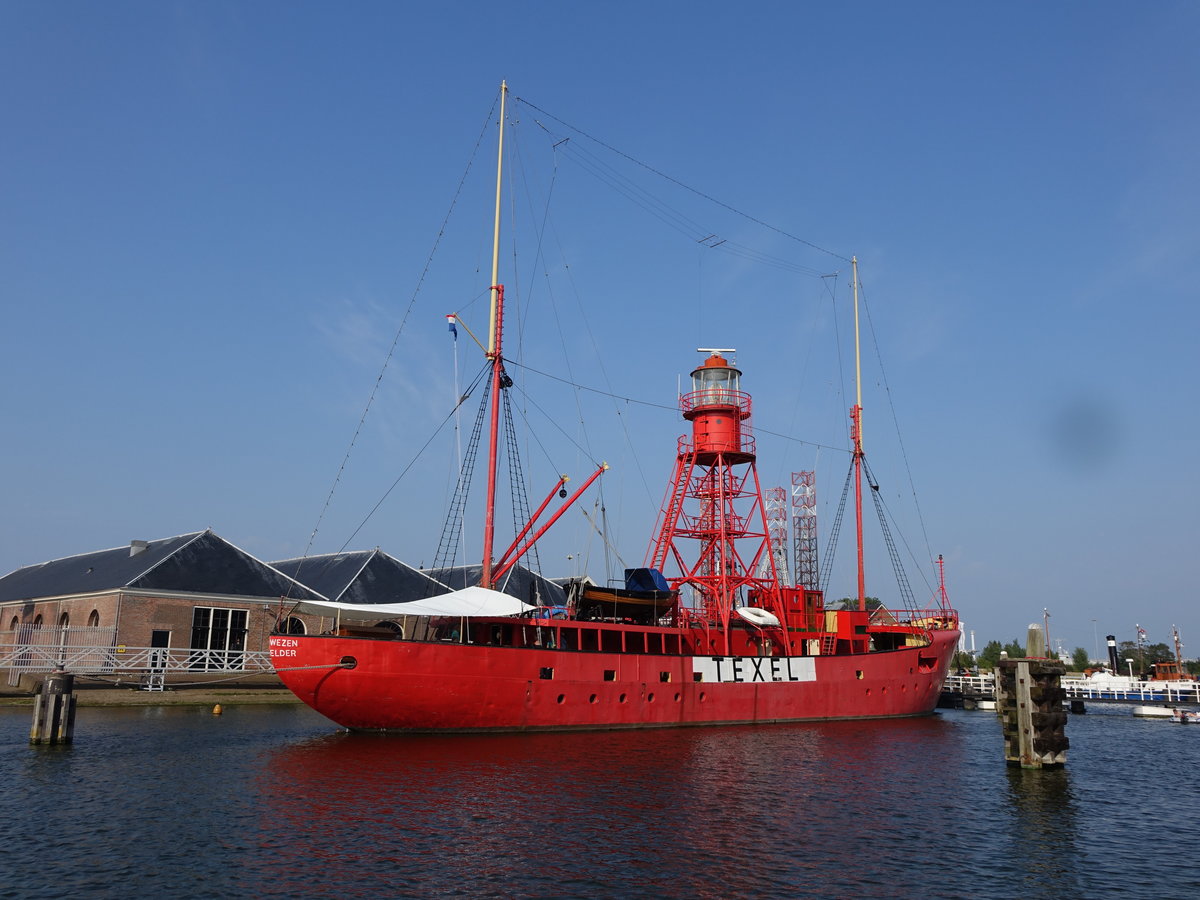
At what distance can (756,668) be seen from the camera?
1583 inches

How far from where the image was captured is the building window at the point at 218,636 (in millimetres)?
50031

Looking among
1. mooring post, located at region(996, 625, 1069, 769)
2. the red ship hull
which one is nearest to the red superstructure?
the red ship hull

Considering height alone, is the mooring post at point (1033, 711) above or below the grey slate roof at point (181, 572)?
below

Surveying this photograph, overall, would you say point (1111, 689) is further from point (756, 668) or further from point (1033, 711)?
point (1033, 711)

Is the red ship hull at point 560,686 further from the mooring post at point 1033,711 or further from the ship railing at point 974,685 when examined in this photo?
the ship railing at point 974,685

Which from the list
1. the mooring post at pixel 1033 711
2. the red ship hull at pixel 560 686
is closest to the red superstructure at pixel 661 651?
the red ship hull at pixel 560 686

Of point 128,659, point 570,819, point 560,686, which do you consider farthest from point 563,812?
point 128,659

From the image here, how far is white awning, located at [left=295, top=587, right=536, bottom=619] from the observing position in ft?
103

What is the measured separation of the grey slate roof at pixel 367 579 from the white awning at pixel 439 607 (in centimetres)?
2520

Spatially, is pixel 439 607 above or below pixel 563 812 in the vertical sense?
above

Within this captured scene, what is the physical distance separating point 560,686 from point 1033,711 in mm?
16611

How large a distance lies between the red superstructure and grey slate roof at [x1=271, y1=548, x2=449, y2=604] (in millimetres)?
20165

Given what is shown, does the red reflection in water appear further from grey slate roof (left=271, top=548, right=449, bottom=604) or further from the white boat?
the white boat

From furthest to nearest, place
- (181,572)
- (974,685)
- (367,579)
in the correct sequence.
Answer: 1. (974,685)
2. (367,579)
3. (181,572)
